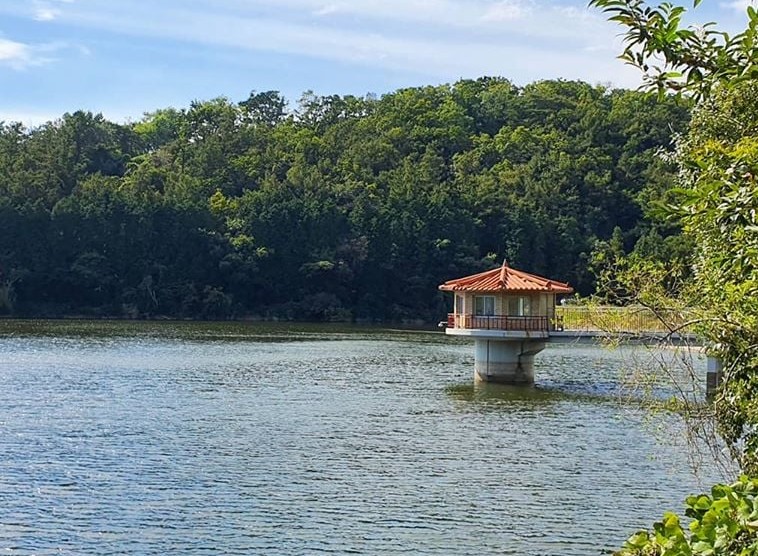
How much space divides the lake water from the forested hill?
47.0 meters

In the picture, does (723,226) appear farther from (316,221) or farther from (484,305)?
(316,221)

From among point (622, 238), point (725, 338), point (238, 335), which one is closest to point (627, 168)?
point (622, 238)

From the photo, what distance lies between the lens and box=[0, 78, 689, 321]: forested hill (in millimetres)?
85188

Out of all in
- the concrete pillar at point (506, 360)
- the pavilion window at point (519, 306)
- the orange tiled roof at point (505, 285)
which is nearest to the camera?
the orange tiled roof at point (505, 285)

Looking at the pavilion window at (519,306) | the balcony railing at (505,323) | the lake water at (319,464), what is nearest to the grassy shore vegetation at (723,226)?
Result: the lake water at (319,464)

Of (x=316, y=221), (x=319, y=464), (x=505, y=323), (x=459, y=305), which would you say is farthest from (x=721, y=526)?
(x=316, y=221)

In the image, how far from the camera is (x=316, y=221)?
9050cm

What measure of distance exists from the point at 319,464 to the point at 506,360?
17.0 meters

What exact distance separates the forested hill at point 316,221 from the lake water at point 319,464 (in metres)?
47.0

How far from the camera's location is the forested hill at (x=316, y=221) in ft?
279

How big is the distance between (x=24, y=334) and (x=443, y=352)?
24.9 meters

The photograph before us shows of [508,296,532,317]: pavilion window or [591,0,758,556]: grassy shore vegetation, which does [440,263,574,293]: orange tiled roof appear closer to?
[508,296,532,317]: pavilion window

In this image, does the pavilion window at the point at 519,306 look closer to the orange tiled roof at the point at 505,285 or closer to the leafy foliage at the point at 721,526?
the orange tiled roof at the point at 505,285

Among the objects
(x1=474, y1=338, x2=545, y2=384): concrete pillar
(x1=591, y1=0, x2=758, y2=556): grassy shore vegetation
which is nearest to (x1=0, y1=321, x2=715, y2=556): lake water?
(x1=474, y1=338, x2=545, y2=384): concrete pillar
